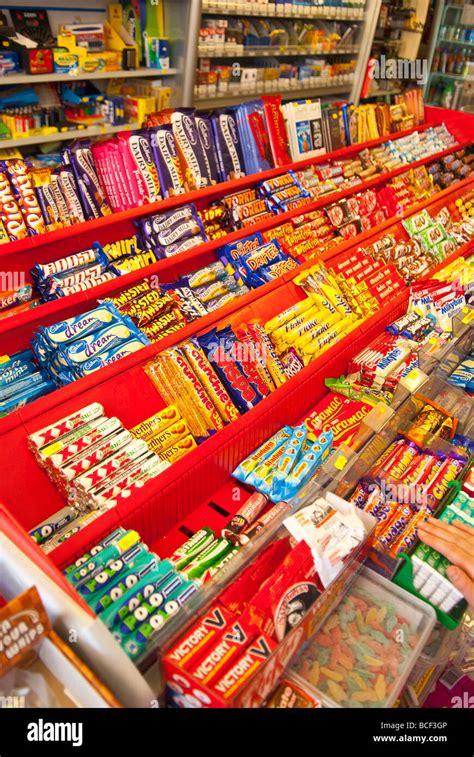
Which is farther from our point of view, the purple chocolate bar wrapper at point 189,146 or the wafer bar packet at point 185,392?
the purple chocolate bar wrapper at point 189,146

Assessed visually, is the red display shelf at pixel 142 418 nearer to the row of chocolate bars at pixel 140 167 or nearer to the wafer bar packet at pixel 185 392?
the wafer bar packet at pixel 185 392

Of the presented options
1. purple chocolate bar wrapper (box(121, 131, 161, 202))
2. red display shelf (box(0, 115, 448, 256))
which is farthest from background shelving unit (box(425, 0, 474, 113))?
purple chocolate bar wrapper (box(121, 131, 161, 202))

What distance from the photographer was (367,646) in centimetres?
155

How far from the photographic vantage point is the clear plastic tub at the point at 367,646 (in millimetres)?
1444

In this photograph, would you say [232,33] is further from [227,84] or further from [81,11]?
[81,11]

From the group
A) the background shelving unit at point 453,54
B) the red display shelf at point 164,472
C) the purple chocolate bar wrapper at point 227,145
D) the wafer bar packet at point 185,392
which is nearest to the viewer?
the red display shelf at point 164,472

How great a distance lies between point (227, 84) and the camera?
17.7 ft

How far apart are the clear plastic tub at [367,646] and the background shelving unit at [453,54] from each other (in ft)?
28.2

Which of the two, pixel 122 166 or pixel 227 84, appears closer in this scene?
pixel 122 166

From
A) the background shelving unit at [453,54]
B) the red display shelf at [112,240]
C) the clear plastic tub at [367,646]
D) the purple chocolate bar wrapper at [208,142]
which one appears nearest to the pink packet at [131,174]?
the red display shelf at [112,240]

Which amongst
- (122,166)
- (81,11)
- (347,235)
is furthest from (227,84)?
(122,166)

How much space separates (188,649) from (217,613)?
0.42ft

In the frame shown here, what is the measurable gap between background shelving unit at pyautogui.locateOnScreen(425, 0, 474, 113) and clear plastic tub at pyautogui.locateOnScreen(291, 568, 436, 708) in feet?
28.2

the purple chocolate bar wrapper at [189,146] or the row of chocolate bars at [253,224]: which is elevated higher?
the purple chocolate bar wrapper at [189,146]
